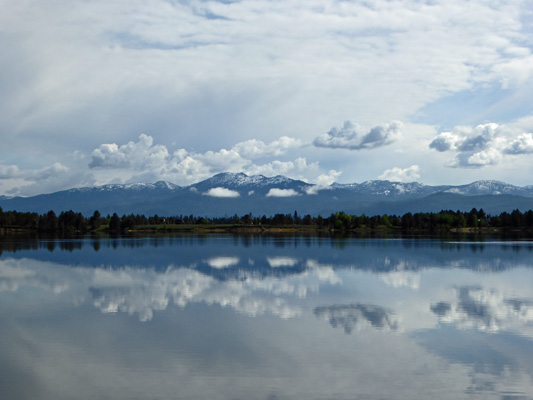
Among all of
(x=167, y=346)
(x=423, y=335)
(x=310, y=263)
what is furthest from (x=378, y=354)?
(x=310, y=263)

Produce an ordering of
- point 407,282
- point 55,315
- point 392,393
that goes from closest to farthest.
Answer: point 392,393 → point 55,315 → point 407,282

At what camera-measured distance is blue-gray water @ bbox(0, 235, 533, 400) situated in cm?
2144

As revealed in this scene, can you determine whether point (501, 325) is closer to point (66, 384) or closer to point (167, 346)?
point (167, 346)

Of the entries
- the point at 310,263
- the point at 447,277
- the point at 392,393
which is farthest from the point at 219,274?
the point at 392,393

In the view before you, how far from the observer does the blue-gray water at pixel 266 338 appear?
2144 centimetres

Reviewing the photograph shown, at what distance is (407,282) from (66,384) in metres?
40.8

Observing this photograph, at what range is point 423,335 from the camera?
98.7ft

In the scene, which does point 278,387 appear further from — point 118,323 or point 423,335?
point 118,323

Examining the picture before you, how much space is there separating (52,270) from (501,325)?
181ft

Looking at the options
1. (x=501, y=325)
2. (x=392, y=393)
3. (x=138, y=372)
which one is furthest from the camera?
(x=501, y=325)

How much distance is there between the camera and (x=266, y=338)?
1156 inches

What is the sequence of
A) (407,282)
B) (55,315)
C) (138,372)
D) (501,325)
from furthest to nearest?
(407,282), (55,315), (501,325), (138,372)

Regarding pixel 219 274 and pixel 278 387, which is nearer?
pixel 278 387

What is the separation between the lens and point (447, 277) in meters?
58.8
